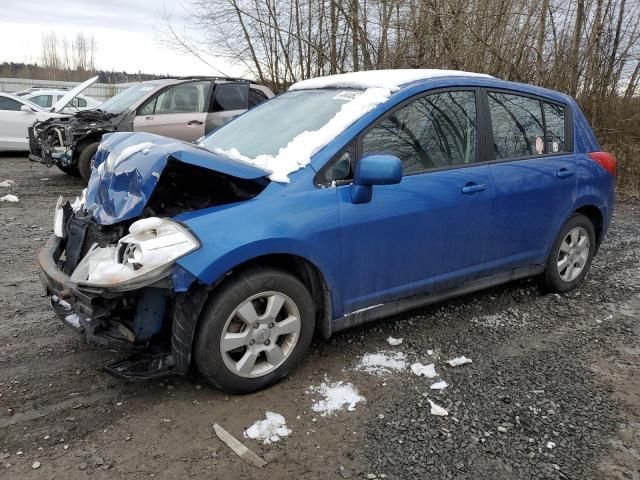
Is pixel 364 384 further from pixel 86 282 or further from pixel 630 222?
pixel 630 222

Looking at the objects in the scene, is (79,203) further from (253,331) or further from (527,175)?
(527,175)

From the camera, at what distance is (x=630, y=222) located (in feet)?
24.5

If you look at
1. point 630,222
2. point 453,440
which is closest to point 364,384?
point 453,440

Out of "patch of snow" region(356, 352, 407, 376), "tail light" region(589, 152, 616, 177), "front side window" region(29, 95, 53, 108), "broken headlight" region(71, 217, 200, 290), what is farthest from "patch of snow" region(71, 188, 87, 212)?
"front side window" region(29, 95, 53, 108)

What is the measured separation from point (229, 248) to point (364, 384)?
1.16 metres

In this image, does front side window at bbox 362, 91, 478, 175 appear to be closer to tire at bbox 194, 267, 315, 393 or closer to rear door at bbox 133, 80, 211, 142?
tire at bbox 194, 267, 315, 393

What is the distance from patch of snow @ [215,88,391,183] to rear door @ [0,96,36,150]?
10.9 meters

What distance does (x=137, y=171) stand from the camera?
285 centimetres

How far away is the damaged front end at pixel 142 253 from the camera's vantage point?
255 cm

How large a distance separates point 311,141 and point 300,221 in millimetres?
565

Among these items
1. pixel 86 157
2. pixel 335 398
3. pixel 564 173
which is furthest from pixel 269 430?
pixel 86 157

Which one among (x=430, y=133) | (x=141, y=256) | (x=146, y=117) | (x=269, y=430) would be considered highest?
(x=430, y=133)

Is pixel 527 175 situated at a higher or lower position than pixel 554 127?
lower

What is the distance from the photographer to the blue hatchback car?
105 inches
